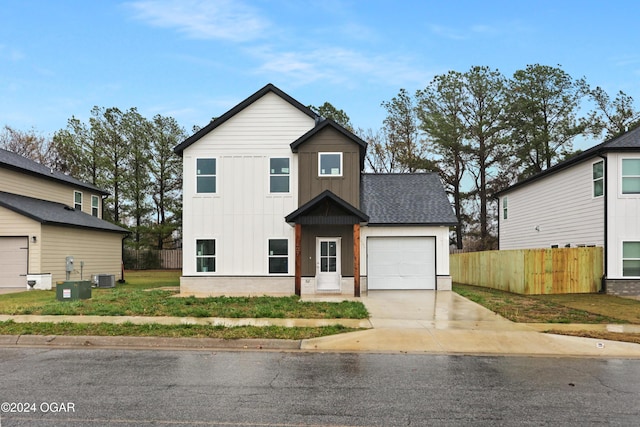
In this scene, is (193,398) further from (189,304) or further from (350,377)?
(189,304)

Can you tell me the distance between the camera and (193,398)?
238 inches

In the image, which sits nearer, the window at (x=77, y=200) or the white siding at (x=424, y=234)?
the white siding at (x=424, y=234)

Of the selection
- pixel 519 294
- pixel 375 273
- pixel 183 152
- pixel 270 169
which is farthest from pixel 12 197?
pixel 519 294

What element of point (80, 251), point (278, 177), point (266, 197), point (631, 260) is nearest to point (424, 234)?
point (278, 177)

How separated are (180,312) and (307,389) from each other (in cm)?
700

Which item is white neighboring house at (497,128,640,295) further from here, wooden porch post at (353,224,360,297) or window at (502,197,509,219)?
wooden porch post at (353,224,360,297)

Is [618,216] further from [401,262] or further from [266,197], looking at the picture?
[266,197]

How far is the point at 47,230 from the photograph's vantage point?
71.5ft

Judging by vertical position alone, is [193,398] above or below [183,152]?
below

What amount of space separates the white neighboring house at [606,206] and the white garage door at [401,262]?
6.92 metres

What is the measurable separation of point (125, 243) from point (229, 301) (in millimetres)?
32085

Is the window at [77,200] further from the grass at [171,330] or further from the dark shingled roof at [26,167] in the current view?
the grass at [171,330]

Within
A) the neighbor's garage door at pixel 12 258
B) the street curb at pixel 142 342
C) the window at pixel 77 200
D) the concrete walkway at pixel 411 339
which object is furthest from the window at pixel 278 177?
the window at pixel 77 200

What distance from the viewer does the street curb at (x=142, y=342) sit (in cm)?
937
